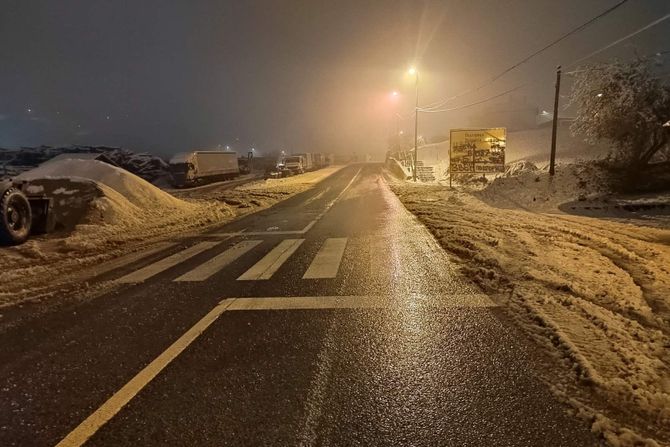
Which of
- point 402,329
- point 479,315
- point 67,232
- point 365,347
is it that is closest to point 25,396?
point 365,347

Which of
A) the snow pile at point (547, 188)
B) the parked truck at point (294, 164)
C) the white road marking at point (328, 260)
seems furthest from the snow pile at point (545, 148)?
the white road marking at point (328, 260)

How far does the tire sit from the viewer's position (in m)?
8.97

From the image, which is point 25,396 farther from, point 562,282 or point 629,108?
point 629,108

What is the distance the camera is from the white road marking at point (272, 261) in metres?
6.75

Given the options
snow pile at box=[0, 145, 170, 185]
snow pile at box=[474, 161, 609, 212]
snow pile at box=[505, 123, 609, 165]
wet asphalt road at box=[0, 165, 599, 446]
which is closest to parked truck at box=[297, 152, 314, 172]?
snow pile at box=[0, 145, 170, 185]

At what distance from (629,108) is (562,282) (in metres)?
22.0

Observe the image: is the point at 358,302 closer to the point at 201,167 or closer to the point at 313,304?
the point at 313,304

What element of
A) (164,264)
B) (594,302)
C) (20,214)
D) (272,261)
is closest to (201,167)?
(20,214)

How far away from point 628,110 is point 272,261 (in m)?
23.6

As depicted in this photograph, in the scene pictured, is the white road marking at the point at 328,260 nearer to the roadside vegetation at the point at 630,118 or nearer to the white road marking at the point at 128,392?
the white road marking at the point at 128,392

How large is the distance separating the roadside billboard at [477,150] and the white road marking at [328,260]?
17.8 metres

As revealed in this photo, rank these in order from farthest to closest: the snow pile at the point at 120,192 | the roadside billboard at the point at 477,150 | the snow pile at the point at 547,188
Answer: the roadside billboard at the point at 477,150
the snow pile at the point at 547,188
the snow pile at the point at 120,192

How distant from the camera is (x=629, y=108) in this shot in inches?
850

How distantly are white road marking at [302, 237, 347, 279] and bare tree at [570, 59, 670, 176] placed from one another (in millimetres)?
21053
